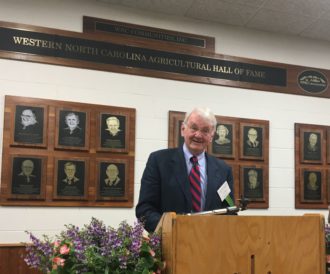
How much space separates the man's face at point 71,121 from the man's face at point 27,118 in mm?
294

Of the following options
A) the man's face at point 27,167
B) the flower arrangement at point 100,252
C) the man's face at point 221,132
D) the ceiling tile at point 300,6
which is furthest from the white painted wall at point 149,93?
the flower arrangement at point 100,252

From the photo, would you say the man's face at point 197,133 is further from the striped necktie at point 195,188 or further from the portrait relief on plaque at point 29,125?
the portrait relief on plaque at point 29,125

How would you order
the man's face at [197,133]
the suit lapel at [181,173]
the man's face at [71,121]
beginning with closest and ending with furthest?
the suit lapel at [181,173]
the man's face at [197,133]
the man's face at [71,121]

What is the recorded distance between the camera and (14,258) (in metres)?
3.50

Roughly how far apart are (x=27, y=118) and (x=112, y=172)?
0.89m

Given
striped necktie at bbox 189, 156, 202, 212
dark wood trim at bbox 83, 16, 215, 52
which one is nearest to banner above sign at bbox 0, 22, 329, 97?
dark wood trim at bbox 83, 16, 215, 52

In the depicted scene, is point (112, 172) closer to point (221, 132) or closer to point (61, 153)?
point (61, 153)

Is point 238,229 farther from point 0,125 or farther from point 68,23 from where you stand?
point 68,23

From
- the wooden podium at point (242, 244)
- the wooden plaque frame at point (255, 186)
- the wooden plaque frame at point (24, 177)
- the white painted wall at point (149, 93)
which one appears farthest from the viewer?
the wooden plaque frame at point (255, 186)

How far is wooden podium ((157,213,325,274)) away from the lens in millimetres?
1381

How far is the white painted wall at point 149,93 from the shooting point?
3657mm

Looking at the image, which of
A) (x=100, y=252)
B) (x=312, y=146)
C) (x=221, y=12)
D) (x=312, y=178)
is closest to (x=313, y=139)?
(x=312, y=146)

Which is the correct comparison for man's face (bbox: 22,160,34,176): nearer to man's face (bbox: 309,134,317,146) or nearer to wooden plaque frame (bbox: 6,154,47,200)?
wooden plaque frame (bbox: 6,154,47,200)

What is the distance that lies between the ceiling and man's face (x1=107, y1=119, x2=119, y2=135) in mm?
1153
